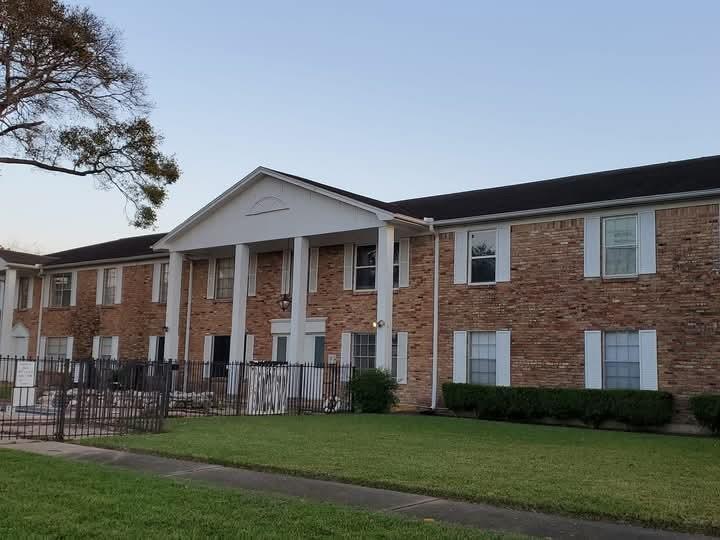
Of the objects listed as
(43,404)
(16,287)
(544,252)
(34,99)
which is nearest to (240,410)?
(43,404)

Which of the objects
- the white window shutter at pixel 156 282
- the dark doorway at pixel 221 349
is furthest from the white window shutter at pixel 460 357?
the white window shutter at pixel 156 282

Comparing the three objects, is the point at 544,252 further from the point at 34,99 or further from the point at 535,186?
the point at 34,99

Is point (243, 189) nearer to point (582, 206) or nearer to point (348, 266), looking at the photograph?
point (348, 266)

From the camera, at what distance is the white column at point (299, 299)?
2256 centimetres

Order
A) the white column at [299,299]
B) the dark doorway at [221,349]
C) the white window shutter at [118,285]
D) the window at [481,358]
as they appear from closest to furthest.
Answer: the window at [481,358]
the white column at [299,299]
the dark doorway at [221,349]
the white window shutter at [118,285]

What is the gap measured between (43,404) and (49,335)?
50.0ft

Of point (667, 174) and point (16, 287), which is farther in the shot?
point (16, 287)

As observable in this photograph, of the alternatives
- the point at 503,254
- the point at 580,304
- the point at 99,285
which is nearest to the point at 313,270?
the point at 503,254

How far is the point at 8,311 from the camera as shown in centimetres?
3322

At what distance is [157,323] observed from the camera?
94.0 feet

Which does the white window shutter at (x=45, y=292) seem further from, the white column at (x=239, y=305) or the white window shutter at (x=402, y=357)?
the white window shutter at (x=402, y=357)

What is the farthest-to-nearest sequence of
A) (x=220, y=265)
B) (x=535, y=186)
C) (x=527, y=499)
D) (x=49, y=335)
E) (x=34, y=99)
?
1. (x=49, y=335)
2. (x=220, y=265)
3. (x=535, y=186)
4. (x=34, y=99)
5. (x=527, y=499)

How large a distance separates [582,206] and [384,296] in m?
5.78

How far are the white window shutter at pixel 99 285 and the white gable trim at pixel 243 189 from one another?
17.5 ft
